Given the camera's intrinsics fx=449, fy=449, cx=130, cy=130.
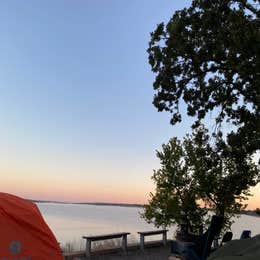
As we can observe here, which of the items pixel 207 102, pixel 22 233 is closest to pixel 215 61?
pixel 207 102

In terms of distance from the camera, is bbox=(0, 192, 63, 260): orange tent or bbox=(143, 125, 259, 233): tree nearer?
bbox=(0, 192, 63, 260): orange tent

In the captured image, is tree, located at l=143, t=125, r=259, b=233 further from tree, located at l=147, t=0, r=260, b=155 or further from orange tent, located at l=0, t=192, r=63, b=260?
orange tent, located at l=0, t=192, r=63, b=260

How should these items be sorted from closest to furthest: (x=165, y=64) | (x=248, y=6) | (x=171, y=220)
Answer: (x=248, y=6), (x=165, y=64), (x=171, y=220)

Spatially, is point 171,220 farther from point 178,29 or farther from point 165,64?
point 178,29

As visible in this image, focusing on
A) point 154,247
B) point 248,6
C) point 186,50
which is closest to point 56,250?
point 186,50

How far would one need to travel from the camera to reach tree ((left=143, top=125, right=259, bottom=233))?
18156mm

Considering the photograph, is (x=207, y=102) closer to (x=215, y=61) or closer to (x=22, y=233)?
(x=215, y=61)

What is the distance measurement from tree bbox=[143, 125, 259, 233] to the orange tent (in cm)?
1216

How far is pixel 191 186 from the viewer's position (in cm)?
1856

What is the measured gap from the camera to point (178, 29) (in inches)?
555

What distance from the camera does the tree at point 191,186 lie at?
18.2 m

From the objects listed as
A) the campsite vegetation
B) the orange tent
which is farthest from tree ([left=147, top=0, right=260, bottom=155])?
the orange tent

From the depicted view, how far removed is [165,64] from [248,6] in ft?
10.3

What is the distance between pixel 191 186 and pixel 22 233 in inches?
519
